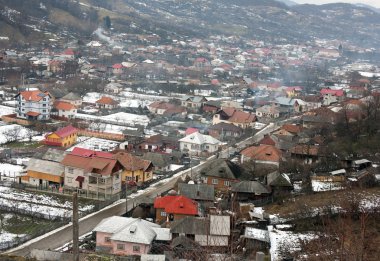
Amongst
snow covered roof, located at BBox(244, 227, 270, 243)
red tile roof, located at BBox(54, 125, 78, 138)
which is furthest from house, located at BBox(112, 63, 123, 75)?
snow covered roof, located at BBox(244, 227, 270, 243)

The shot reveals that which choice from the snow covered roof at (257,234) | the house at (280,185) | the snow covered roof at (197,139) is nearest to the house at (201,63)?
the snow covered roof at (197,139)

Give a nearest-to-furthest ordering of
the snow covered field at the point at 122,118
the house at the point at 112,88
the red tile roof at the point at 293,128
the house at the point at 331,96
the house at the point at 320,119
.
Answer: the red tile roof at the point at 293,128 → the house at the point at 320,119 → the snow covered field at the point at 122,118 → the house at the point at 331,96 → the house at the point at 112,88

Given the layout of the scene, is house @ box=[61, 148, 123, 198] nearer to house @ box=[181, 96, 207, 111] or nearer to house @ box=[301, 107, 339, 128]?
house @ box=[301, 107, 339, 128]

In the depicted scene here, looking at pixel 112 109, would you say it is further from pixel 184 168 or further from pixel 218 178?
pixel 218 178

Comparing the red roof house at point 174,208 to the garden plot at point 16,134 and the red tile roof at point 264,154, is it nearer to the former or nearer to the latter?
the red tile roof at point 264,154

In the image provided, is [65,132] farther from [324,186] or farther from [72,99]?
[324,186]

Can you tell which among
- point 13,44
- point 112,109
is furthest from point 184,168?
point 13,44
